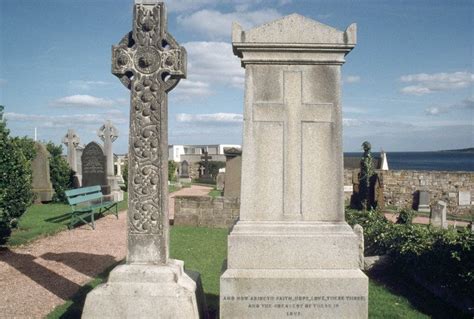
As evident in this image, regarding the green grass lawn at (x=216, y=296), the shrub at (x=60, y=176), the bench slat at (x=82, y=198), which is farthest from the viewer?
the shrub at (x=60, y=176)

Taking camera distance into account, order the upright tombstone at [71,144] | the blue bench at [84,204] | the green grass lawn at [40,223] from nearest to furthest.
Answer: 1. the green grass lawn at [40,223]
2. the blue bench at [84,204]
3. the upright tombstone at [71,144]

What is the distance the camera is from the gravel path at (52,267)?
5.82 metres

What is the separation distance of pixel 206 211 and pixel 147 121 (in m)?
7.71

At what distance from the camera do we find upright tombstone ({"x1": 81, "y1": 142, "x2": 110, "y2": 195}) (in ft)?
53.1

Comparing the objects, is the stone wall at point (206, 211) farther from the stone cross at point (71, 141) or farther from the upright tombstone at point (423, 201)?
the upright tombstone at point (423, 201)

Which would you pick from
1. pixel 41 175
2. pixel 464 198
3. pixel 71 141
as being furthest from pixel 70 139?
pixel 464 198

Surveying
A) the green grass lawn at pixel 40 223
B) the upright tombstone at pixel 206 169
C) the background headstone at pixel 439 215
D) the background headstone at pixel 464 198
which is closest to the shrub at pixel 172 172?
the upright tombstone at pixel 206 169

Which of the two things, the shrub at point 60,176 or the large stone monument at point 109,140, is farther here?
the large stone monument at point 109,140

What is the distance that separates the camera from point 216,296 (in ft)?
19.2

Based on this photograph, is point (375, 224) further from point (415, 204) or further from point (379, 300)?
point (415, 204)

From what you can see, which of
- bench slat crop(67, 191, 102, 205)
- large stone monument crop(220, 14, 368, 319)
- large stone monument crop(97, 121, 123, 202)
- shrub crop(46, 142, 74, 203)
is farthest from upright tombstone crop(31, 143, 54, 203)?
large stone monument crop(220, 14, 368, 319)

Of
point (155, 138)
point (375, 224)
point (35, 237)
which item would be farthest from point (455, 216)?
point (155, 138)

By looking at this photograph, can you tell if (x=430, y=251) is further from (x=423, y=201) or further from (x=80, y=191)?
(x=423, y=201)

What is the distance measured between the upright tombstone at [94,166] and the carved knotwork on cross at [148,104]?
40.9 ft
